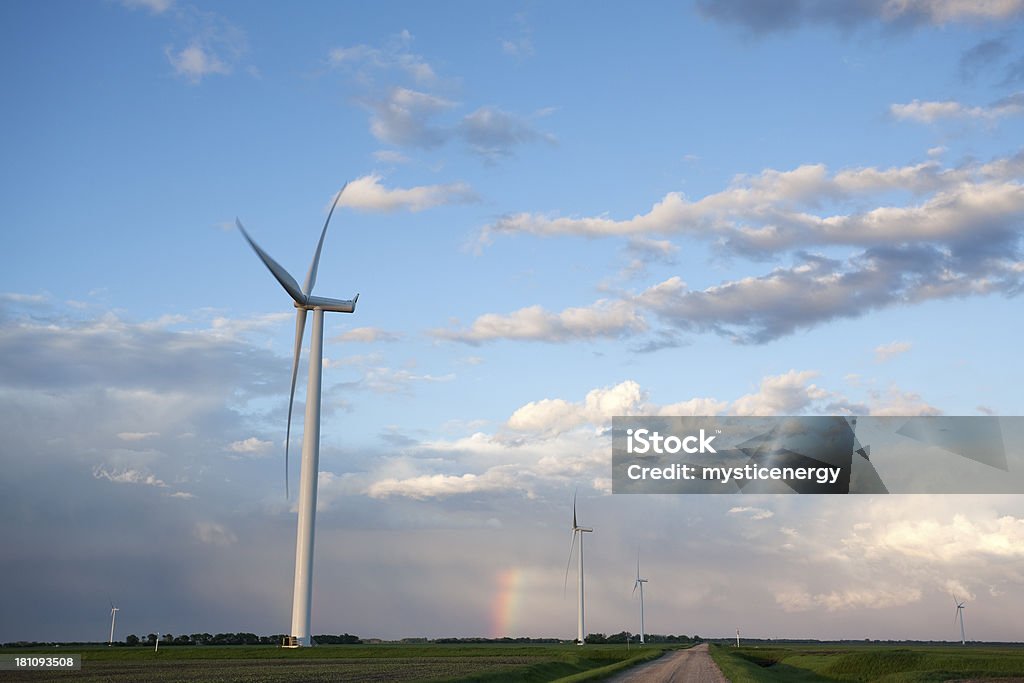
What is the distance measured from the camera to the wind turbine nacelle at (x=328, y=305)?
12312 centimetres

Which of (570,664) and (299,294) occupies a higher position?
(299,294)

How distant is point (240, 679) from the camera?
238ft

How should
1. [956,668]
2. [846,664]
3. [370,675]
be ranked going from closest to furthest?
[370,675] < [956,668] < [846,664]

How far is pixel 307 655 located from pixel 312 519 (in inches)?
836

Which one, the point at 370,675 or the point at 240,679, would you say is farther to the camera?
the point at 370,675

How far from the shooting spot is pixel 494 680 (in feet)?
235

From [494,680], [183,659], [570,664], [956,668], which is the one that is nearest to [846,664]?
[956,668]

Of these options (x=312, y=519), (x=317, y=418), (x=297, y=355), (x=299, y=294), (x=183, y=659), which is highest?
(x=299, y=294)

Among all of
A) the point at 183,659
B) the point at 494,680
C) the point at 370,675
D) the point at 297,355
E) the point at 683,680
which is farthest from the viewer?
the point at 183,659

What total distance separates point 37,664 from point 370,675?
49525 millimetres

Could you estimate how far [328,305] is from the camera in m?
124

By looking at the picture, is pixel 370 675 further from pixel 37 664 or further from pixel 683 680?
pixel 37 664

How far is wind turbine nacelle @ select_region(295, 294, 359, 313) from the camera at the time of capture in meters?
123

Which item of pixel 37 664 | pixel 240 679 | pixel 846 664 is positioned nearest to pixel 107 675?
pixel 240 679
